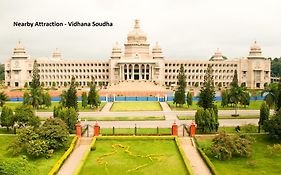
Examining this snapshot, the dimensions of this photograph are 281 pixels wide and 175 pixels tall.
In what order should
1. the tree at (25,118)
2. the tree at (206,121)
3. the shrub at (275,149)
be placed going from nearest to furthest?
the shrub at (275,149) < the tree at (25,118) < the tree at (206,121)

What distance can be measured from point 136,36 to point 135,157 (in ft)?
260

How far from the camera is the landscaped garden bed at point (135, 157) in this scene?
2255 centimetres

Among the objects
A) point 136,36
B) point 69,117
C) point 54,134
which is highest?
point 136,36

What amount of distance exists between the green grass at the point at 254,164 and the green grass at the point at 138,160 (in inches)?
100

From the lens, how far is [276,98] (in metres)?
36.7

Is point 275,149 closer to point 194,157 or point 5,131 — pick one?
point 194,157

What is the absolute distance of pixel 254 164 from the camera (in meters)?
23.6

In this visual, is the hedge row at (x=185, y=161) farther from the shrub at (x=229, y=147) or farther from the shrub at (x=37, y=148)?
the shrub at (x=37, y=148)

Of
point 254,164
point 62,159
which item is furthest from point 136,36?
point 254,164

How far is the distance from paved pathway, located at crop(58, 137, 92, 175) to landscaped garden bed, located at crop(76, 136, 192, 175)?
1.93 ft

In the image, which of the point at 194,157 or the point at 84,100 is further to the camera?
the point at 84,100

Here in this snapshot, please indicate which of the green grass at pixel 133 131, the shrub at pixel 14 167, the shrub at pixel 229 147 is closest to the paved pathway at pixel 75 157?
the green grass at pixel 133 131

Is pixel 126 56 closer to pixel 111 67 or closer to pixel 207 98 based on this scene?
pixel 111 67

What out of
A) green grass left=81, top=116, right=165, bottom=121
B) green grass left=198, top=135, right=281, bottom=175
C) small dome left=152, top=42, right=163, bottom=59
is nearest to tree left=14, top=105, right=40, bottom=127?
green grass left=81, top=116, right=165, bottom=121
